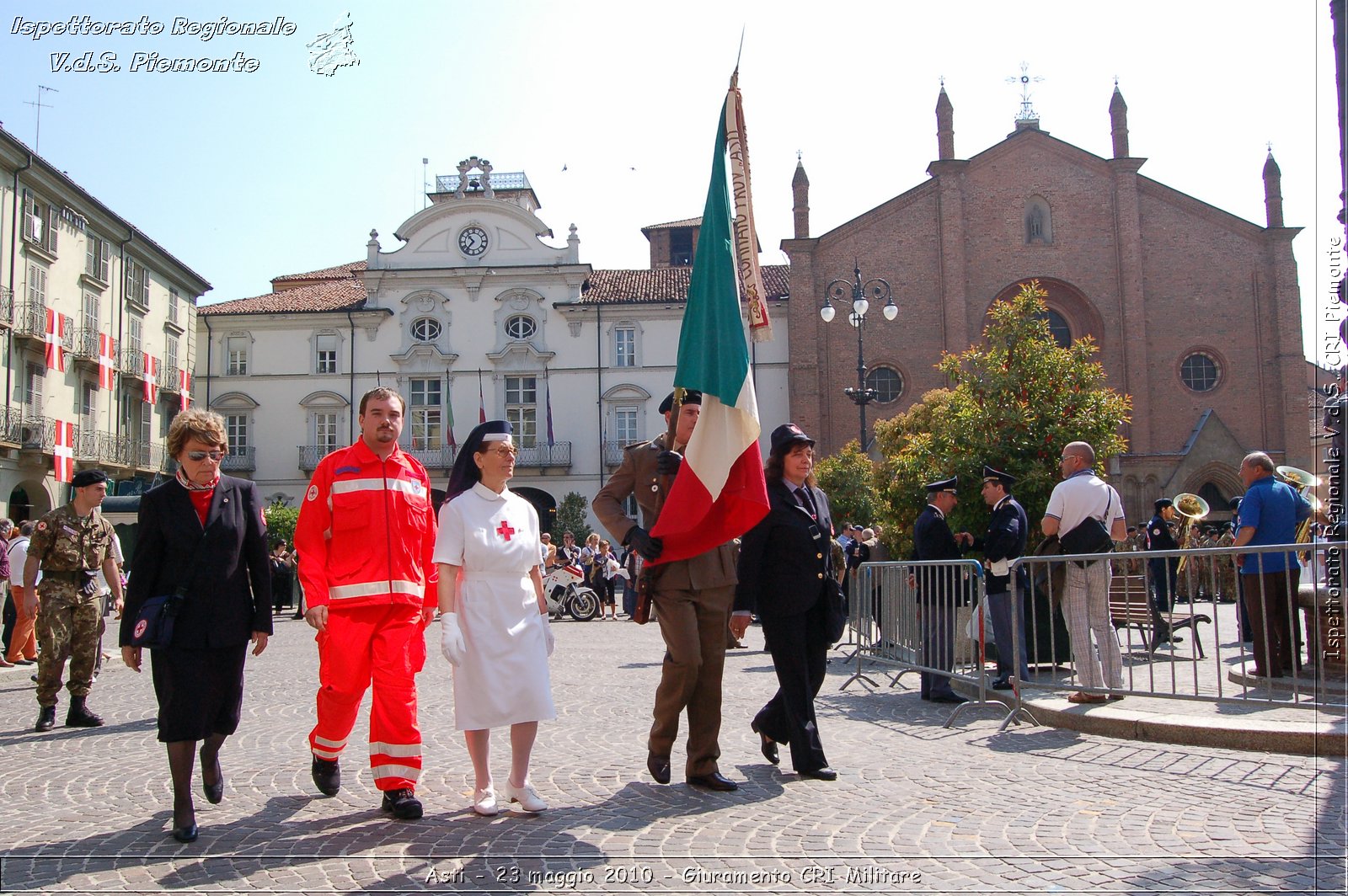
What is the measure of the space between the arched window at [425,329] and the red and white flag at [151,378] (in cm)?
1028

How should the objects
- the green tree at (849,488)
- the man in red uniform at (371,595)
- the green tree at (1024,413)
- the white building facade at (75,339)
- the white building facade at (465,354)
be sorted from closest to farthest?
1. the man in red uniform at (371,595)
2. the green tree at (1024,413)
3. the white building facade at (75,339)
4. the green tree at (849,488)
5. the white building facade at (465,354)

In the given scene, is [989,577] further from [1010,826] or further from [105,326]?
[105,326]

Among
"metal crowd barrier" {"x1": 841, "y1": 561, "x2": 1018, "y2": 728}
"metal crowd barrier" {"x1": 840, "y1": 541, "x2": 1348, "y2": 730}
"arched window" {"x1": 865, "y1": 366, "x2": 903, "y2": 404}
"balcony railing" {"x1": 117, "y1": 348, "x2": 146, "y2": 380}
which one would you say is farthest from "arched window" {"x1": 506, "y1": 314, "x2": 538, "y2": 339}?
"metal crowd barrier" {"x1": 840, "y1": 541, "x2": 1348, "y2": 730}

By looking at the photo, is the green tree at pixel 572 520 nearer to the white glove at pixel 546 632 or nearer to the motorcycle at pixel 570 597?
the motorcycle at pixel 570 597

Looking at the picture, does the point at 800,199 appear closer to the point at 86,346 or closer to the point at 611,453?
the point at 611,453

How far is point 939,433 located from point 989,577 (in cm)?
599

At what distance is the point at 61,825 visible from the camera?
4.84 metres

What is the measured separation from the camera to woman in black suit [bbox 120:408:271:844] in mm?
4816

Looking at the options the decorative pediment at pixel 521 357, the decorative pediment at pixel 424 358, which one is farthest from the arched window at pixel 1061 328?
the decorative pediment at pixel 424 358

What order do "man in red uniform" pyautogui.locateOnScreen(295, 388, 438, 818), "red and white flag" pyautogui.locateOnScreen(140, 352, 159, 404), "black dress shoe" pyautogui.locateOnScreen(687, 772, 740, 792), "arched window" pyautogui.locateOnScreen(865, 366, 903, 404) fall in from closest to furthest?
"man in red uniform" pyautogui.locateOnScreen(295, 388, 438, 818) → "black dress shoe" pyautogui.locateOnScreen(687, 772, 740, 792) → "red and white flag" pyautogui.locateOnScreen(140, 352, 159, 404) → "arched window" pyautogui.locateOnScreen(865, 366, 903, 404)

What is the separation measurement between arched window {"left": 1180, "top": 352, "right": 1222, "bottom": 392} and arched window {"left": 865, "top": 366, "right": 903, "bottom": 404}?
11.0 meters

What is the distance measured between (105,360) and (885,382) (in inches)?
1101

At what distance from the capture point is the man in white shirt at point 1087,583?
7660 mm

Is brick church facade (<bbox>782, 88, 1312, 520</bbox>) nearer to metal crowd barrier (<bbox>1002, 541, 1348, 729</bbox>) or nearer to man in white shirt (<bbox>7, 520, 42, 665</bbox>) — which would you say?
man in white shirt (<bbox>7, 520, 42, 665</bbox>)
